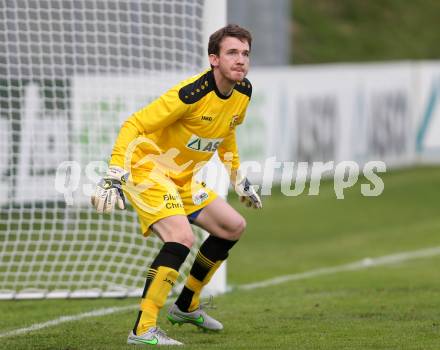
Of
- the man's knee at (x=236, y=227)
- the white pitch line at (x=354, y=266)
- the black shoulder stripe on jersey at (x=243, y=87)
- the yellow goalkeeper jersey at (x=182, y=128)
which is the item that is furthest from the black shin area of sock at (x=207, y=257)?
the white pitch line at (x=354, y=266)

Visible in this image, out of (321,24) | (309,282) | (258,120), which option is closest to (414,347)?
(309,282)

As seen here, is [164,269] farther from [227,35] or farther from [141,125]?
[227,35]

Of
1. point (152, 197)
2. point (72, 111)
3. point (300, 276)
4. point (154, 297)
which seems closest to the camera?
point (154, 297)

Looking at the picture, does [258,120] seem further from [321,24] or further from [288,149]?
[321,24]

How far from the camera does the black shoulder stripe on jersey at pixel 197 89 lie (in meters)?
6.50

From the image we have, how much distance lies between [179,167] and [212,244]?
622mm

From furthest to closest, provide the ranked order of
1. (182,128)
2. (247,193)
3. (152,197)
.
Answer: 1. (247,193)
2. (182,128)
3. (152,197)

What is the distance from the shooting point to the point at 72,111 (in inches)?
401

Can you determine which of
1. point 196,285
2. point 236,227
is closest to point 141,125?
point 236,227

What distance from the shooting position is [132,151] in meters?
6.57

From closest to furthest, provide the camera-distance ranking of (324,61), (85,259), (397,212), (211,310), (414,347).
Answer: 1. (414,347)
2. (211,310)
3. (85,259)
4. (397,212)
5. (324,61)

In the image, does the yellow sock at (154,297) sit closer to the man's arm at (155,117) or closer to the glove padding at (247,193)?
the man's arm at (155,117)

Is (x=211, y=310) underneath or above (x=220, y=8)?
underneath

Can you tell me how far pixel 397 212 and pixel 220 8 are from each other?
8.68 metres
